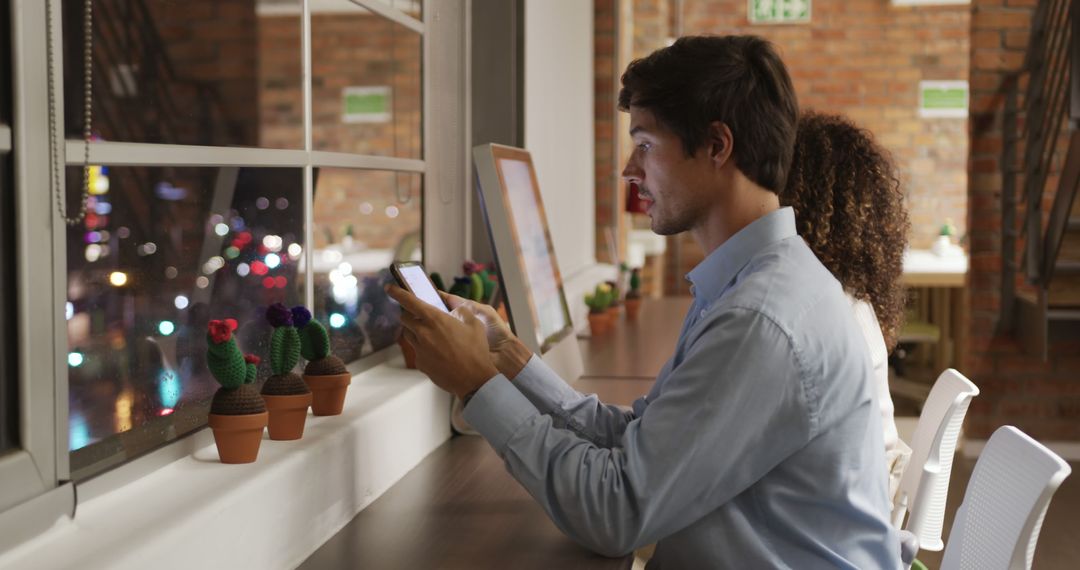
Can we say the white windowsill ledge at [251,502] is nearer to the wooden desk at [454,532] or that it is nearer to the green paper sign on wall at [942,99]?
the wooden desk at [454,532]

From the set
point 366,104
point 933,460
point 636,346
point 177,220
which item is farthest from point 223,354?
point 366,104

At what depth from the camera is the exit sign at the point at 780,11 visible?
897 centimetres

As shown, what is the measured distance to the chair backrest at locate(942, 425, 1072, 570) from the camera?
64.1 inches

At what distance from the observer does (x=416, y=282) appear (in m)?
1.55

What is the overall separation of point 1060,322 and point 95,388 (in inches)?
173

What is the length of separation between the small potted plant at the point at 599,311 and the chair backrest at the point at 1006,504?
180cm

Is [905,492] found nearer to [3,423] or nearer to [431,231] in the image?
[431,231]

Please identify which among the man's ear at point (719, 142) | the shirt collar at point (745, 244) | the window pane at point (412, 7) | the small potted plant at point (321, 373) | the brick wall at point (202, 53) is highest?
the window pane at point (412, 7)

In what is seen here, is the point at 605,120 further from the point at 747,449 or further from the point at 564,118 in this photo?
the point at 747,449

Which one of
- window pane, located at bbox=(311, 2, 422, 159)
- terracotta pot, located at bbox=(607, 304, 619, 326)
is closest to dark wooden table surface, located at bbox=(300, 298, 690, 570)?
terracotta pot, located at bbox=(607, 304, 619, 326)

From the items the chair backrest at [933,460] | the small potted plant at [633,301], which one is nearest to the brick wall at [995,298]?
the small potted plant at [633,301]

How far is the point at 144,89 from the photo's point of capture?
208 cm

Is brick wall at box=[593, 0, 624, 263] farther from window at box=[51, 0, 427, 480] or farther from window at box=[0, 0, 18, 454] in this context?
window at box=[0, 0, 18, 454]

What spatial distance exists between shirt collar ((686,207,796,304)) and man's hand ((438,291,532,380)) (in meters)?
0.28
